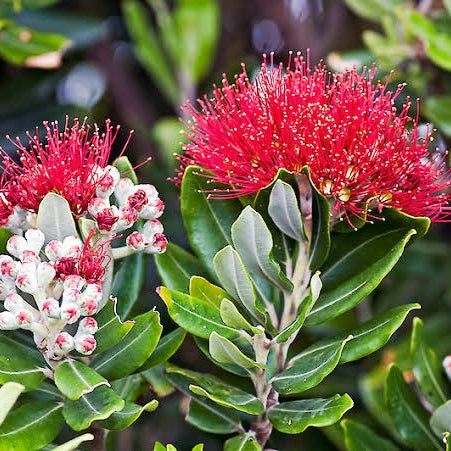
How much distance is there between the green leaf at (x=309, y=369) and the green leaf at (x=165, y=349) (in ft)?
0.52

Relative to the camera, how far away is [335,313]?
45.9 inches

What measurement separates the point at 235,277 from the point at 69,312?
0.24 m

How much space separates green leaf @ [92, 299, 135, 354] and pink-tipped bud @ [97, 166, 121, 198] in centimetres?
16

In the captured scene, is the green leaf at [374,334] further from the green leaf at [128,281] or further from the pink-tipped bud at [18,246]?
the pink-tipped bud at [18,246]

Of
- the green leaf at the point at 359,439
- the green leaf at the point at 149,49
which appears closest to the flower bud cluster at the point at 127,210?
the green leaf at the point at 359,439

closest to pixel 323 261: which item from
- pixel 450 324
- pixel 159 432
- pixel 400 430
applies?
pixel 400 430

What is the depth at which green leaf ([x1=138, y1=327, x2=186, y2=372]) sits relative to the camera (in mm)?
1190

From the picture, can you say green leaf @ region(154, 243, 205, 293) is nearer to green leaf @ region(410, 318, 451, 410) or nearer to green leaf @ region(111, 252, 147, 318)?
green leaf @ region(111, 252, 147, 318)

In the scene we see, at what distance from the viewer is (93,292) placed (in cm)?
106

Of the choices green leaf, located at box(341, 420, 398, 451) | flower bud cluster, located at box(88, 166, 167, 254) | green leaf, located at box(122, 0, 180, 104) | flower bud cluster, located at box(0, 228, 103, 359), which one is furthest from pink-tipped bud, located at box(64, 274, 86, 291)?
green leaf, located at box(122, 0, 180, 104)

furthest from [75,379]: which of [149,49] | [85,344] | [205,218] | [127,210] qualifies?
[149,49]

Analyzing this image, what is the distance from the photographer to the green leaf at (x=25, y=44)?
6.57 ft

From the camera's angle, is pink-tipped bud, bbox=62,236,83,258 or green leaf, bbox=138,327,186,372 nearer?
pink-tipped bud, bbox=62,236,83,258

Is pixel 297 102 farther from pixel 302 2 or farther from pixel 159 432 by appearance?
pixel 302 2
